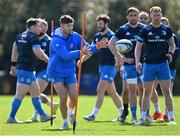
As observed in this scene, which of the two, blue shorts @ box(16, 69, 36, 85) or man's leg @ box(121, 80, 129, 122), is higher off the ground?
blue shorts @ box(16, 69, 36, 85)

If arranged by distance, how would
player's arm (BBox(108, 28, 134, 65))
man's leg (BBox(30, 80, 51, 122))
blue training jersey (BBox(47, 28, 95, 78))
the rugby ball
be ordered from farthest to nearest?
man's leg (BBox(30, 80, 51, 122)), the rugby ball, player's arm (BBox(108, 28, 134, 65)), blue training jersey (BBox(47, 28, 95, 78))

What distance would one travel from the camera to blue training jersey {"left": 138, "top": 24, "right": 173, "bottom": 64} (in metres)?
15.0

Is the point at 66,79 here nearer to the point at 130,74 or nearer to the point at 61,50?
the point at 61,50

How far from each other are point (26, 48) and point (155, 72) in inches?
119

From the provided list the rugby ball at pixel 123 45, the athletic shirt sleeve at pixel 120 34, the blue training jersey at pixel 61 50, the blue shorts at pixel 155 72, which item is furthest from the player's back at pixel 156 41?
the blue training jersey at pixel 61 50

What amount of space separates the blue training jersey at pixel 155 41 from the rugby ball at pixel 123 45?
0.43 meters

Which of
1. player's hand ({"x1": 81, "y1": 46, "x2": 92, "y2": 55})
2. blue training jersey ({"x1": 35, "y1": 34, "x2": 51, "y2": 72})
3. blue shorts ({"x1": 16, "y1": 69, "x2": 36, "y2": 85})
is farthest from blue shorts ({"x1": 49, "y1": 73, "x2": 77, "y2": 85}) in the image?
blue training jersey ({"x1": 35, "y1": 34, "x2": 51, "y2": 72})

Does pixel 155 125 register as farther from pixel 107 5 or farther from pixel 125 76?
pixel 107 5

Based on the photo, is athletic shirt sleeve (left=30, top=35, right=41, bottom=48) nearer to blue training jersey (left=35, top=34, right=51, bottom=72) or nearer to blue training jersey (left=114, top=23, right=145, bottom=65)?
blue training jersey (left=35, top=34, right=51, bottom=72)

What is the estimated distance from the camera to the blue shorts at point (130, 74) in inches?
629

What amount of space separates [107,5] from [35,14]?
463cm

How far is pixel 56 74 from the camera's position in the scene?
46.9ft

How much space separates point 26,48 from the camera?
1628cm

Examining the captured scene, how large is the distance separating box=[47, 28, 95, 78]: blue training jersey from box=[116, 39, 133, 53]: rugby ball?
1.22 meters
